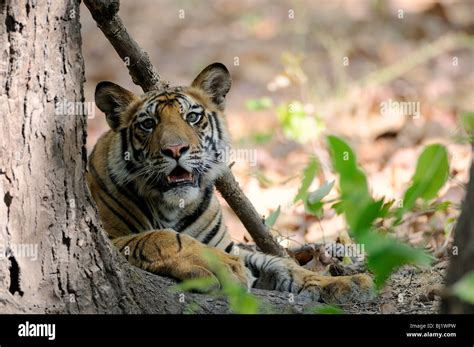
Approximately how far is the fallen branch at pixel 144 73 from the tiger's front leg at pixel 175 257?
78 cm

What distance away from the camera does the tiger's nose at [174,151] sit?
186 inches

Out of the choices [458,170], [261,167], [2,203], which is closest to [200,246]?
[2,203]

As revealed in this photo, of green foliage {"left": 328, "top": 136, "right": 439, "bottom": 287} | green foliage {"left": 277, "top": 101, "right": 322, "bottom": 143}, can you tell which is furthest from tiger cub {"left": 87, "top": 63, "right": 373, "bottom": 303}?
green foliage {"left": 277, "top": 101, "right": 322, "bottom": 143}

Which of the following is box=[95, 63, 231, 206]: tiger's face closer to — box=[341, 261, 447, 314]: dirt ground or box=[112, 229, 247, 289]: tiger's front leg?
box=[112, 229, 247, 289]: tiger's front leg

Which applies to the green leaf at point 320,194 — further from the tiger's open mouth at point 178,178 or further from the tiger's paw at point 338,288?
the tiger's open mouth at point 178,178

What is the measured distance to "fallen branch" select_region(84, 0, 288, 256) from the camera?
182 inches

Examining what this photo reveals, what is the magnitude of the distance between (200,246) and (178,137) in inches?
26.6

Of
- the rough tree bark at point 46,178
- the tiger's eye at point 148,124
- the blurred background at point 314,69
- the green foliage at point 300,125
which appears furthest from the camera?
the blurred background at point 314,69

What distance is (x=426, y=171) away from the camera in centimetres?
291

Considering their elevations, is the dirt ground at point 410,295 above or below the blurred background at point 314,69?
below

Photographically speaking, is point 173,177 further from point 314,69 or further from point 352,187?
point 314,69

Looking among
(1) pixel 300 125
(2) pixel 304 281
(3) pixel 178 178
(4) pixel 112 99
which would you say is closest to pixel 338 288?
(2) pixel 304 281

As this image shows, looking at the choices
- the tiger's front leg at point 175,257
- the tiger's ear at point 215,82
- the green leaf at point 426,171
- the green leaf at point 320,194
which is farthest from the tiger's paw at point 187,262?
the green leaf at point 426,171

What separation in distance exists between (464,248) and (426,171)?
1.02ft
